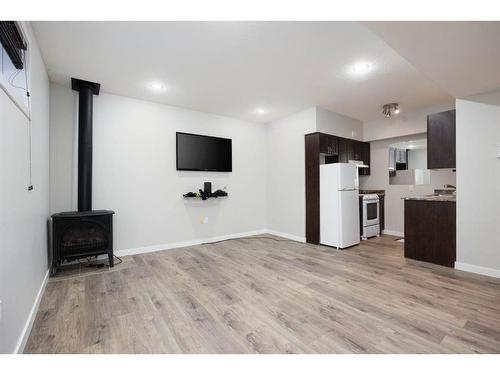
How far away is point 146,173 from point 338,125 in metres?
3.70

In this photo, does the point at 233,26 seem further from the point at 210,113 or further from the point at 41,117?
the point at 210,113

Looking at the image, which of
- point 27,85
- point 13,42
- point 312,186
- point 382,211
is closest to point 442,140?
point 312,186

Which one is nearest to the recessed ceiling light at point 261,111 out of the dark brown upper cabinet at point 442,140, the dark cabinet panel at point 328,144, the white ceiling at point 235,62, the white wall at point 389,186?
the white ceiling at point 235,62

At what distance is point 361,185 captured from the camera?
18.1ft

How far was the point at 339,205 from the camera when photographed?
12.5 ft

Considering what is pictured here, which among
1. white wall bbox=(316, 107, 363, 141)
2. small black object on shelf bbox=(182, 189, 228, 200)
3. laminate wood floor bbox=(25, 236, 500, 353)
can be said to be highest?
white wall bbox=(316, 107, 363, 141)

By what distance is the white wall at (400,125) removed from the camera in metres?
4.22

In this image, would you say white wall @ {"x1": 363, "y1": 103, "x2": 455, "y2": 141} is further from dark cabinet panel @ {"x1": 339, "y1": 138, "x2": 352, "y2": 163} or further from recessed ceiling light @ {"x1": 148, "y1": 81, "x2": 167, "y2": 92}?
recessed ceiling light @ {"x1": 148, "y1": 81, "x2": 167, "y2": 92}

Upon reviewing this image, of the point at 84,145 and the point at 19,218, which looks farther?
the point at 84,145

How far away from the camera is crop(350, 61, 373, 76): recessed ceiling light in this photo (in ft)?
8.63

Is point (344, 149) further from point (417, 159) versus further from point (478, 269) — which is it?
point (478, 269)

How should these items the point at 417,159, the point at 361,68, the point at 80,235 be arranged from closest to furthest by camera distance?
the point at 361,68
the point at 80,235
the point at 417,159

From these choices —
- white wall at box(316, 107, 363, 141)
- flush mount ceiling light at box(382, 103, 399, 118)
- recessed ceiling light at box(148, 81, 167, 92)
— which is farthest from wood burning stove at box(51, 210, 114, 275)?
flush mount ceiling light at box(382, 103, 399, 118)

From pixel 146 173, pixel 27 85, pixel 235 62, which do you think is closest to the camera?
pixel 27 85
